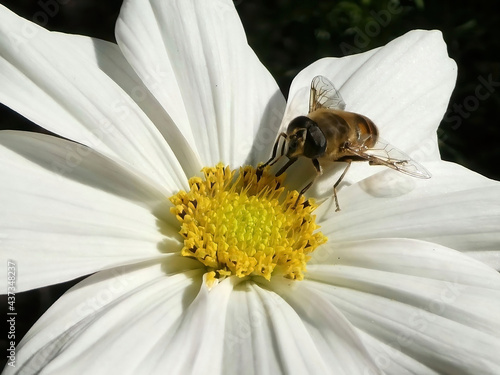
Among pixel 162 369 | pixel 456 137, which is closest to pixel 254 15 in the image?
pixel 456 137

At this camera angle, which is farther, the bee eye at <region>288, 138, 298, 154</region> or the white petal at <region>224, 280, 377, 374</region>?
the bee eye at <region>288, 138, 298, 154</region>

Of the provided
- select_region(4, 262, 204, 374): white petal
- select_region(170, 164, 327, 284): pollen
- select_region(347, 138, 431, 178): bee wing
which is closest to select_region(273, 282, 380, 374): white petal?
select_region(170, 164, 327, 284): pollen

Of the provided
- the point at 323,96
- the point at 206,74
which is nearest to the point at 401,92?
the point at 323,96

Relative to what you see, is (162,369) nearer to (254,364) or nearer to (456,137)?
(254,364)

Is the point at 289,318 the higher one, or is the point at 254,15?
the point at 254,15

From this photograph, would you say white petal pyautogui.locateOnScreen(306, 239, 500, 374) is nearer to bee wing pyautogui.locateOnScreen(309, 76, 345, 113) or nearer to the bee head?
the bee head

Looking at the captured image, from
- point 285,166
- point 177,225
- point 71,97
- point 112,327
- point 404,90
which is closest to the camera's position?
point 112,327

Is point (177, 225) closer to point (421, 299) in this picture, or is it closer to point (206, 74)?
point (206, 74)
